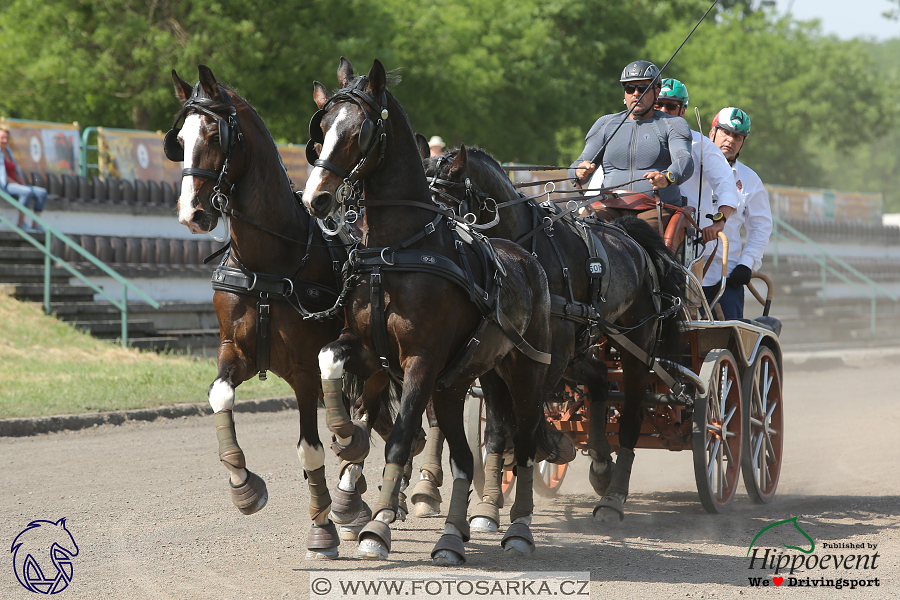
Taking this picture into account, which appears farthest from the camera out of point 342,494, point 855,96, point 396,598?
point 855,96

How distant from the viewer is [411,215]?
480 centimetres

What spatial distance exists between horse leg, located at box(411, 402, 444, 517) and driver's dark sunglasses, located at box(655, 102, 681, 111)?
9.80 ft

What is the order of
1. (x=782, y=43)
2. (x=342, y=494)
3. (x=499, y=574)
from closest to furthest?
(x=499, y=574), (x=342, y=494), (x=782, y=43)

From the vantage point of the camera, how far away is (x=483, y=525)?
17.6ft

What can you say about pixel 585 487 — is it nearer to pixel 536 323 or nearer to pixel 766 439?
pixel 766 439

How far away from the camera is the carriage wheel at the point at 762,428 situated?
700 cm

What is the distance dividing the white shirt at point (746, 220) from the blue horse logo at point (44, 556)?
16.3 ft

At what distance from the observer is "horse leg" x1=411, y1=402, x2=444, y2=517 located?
241 inches

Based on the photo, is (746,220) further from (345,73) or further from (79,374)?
(79,374)

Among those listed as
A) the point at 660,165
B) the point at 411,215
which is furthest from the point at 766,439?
the point at 411,215

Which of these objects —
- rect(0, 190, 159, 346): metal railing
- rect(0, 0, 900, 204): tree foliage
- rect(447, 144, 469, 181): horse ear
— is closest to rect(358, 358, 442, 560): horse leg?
rect(447, 144, 469, 181): horse ear

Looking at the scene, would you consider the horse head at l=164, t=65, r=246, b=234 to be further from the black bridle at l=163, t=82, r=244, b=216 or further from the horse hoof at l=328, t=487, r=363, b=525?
the horse hoof at l=328, t=487, r=363, b=525

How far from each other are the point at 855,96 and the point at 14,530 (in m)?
41.1

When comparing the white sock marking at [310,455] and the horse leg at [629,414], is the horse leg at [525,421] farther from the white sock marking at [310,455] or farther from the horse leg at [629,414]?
the horse leg at [629,414]
